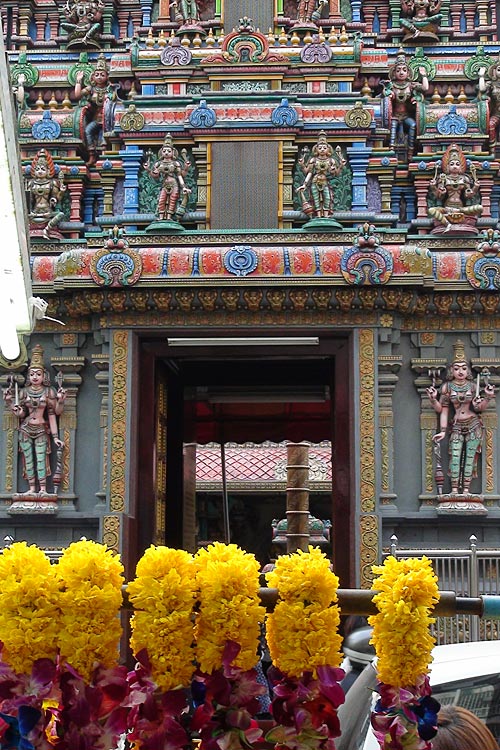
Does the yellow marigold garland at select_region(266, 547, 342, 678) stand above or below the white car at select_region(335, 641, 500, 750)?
above

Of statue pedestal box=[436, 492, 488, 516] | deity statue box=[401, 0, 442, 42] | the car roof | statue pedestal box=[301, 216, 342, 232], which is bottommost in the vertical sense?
the car roof

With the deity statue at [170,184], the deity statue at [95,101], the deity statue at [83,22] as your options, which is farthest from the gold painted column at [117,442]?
the deity statue at [83,22]

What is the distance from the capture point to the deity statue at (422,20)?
16.2 m

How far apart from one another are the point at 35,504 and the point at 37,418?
3.24 feet

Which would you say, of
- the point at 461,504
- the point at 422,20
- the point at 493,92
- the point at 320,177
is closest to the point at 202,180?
the point at 320,177

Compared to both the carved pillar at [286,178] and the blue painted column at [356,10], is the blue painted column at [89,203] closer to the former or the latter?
the carved pillar at [286,178]

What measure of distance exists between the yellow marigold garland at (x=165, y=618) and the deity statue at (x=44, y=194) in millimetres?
11543

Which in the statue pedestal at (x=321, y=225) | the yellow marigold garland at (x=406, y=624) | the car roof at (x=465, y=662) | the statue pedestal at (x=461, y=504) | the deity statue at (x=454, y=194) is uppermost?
the deity statue at (x=454, y=194)

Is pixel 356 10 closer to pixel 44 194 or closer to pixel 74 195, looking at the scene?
pixel 74 195

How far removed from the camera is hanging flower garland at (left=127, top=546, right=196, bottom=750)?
3.57 metres

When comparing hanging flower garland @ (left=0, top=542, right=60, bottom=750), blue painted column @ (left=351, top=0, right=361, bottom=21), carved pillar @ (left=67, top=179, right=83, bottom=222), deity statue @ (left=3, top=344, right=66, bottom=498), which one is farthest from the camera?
blue painted column @ (left=351, top=0, right=361, bottom=21)

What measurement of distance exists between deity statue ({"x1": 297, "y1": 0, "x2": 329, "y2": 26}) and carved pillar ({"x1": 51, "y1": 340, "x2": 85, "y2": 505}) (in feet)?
17.5

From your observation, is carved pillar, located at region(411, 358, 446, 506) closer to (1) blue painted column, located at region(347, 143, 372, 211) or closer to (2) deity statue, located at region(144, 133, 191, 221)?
(1) blue painted column, located at region(347, 143, 372, 211)

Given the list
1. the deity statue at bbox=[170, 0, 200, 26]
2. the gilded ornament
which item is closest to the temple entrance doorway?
the gilded ornament
